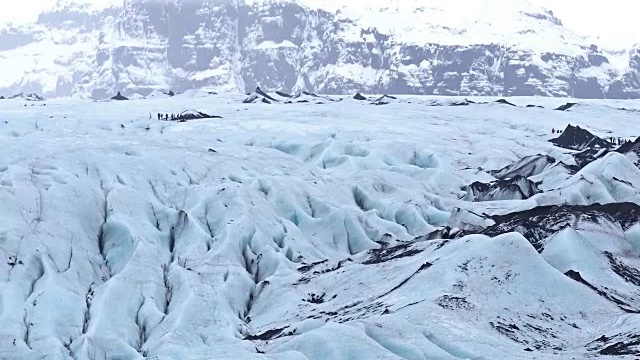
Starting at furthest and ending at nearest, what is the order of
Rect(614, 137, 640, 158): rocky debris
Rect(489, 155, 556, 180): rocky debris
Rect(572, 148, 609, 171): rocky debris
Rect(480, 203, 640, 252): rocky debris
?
1. Rect(572, 148, 609, 171): rocky debris
2. Rect(489, 155, 556, 180): rocky debris
3. Rect(614, 137, 640, 158): rocky debris
4. Rect(480, 203, 640, 252): rocky debris

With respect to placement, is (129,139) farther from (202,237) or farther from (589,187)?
(589,187)

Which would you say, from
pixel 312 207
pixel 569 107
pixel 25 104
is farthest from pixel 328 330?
pixel 569 107

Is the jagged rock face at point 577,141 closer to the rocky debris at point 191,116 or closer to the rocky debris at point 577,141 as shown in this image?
the rocky debris at point 577,141

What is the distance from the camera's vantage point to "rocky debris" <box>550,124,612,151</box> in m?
80.1

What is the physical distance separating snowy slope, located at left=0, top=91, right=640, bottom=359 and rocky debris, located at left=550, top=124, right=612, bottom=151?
43.6 ft

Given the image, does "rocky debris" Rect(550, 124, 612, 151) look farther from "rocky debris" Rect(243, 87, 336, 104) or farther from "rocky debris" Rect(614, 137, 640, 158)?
"rocky debris" Rect(243, 87, 336, 104)

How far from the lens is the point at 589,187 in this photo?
171ft

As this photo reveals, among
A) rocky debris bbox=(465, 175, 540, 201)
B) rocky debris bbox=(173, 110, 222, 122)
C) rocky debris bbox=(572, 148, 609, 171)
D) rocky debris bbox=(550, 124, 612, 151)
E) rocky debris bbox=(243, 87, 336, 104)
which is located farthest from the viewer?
rocky debris bbox=(243, 87, 336, 104)

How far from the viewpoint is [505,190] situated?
186 ft

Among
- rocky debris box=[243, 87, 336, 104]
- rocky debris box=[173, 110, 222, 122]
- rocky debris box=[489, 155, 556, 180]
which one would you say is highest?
rocky debris box=[489, 155, 556, 180]

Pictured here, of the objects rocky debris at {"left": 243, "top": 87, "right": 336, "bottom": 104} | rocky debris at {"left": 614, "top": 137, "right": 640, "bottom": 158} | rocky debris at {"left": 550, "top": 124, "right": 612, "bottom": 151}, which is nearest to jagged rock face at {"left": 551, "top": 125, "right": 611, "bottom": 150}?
Result: rocky debris at {"left": 550, "top": 124, "right": 612, "bottom": 151}

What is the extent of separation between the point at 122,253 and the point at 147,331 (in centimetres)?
614

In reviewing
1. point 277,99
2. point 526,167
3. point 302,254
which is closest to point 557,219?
point 302,254

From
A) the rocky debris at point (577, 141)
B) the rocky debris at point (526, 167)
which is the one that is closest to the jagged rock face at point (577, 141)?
the rocky debris at point (577, 141)
